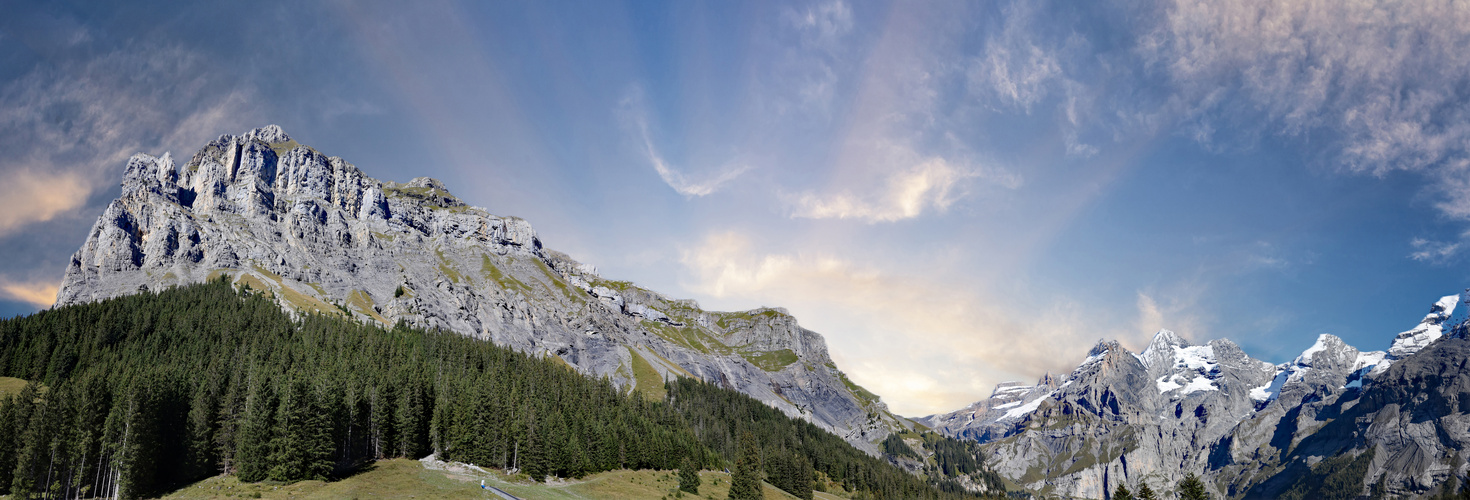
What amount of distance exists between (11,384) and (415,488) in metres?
112

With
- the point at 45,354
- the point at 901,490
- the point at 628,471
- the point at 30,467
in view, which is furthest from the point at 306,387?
the point at 901,490

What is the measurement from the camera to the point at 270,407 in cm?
7212

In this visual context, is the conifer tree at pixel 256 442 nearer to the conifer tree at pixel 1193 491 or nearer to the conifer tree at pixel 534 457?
Result: the conifer tree at pixel 534 457

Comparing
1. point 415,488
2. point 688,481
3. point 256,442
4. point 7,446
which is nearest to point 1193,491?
point 688,481

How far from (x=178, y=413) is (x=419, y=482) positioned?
1568 inches

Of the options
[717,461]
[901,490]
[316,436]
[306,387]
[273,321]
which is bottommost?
[901,490]

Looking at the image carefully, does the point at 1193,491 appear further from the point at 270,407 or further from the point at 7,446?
the point at 7,446

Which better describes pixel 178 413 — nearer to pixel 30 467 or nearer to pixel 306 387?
pixel 30 467

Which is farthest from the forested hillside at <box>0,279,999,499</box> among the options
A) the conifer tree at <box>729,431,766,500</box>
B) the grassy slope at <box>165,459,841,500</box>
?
the conifer tree at <box>729,431,766,500</box>

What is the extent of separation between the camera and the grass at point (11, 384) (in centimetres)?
11032

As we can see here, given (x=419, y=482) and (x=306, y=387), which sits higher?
(x=306, y=387)

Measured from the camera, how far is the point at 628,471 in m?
106

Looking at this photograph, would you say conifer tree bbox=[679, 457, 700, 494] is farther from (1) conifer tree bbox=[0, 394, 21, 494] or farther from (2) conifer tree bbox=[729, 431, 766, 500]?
(1) conifer tree bbox=[0, 394, 21, 494]

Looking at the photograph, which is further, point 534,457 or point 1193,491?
point 534,457
